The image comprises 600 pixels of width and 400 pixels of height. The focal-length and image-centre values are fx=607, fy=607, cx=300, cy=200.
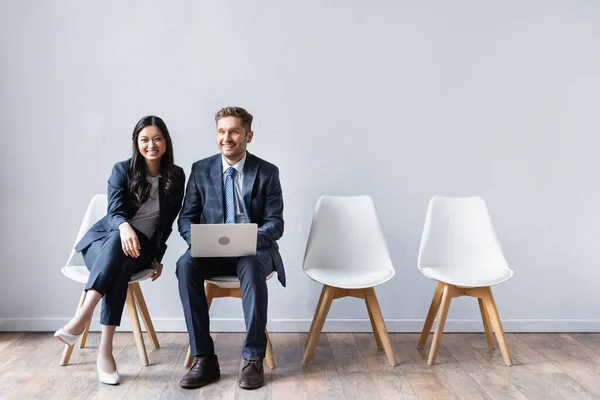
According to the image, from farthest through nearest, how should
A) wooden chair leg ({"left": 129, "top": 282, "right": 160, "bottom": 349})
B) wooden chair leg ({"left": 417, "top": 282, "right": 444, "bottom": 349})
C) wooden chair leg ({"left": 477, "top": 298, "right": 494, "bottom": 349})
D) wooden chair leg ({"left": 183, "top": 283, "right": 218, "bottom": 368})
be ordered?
wooden chair leg ({"left": 477, "top": 298, "right": 494, "bottom": 349}), wooden chair leg ({"left": 417, "top": 282, "right": 444, "bottom": 349}), wooden chair leg ({"left": 129, "top": 282, "right": 160, "bottom": 349}), wooden chair leg ({"left": 183, "top": 283, "right": 218, "bottom": 368})

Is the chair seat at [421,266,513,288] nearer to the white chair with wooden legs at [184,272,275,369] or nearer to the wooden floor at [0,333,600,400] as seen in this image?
the wooden floor at [0,333,600,400]

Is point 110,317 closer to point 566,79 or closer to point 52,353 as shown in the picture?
point 52,353

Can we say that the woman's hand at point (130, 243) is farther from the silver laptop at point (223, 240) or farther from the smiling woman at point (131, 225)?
the silver laptop at point (223, 240)

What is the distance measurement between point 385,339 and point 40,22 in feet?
8.17

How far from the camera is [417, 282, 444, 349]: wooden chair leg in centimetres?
306

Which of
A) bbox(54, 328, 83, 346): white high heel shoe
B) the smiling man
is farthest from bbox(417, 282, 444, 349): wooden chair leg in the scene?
bbox(54, 328, 83, 346): white high heel shoe

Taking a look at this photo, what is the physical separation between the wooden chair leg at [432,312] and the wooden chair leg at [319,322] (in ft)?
1.80

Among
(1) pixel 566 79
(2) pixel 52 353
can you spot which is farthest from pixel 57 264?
(1) pixel 566 79

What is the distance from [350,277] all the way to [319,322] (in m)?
0.26

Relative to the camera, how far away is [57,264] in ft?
11.2

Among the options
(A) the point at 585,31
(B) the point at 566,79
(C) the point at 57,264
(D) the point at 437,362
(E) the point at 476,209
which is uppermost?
(A) the point at 585,31

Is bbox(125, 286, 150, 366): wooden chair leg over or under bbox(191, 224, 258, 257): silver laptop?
under

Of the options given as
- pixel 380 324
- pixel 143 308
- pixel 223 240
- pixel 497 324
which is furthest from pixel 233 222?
pixel 497 324

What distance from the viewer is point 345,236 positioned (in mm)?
3193
